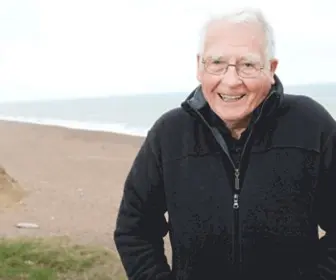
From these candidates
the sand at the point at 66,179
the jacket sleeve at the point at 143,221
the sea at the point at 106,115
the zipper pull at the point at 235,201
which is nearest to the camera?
the zipper pull at the point at 235,201

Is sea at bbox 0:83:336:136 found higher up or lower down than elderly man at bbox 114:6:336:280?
lower down

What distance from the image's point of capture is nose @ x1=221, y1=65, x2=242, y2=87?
99.1 inches

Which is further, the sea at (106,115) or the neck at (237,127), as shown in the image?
the sea at (106,115)

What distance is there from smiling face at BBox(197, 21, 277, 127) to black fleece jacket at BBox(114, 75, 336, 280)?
0.16 feet

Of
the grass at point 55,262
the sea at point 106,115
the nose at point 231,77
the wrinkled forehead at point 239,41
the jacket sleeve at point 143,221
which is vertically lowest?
the sea at point 106,115

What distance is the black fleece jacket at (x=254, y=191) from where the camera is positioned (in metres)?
2.52

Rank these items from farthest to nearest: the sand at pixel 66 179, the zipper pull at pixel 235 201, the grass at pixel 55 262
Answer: the sand at pixel 66 179 < the grass at pixel 55 262 < the zipper pull at pixel 235 201

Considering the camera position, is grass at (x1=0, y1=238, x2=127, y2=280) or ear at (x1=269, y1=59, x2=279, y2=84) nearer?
ear at (x1=269, y1=59, x2=279, y2=84)

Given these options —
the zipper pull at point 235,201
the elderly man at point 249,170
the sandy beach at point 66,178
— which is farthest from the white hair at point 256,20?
the sandy beach at point 66,178

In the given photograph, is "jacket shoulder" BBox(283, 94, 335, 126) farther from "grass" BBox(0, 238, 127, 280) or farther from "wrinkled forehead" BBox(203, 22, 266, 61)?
"grass" BBox(0, 238, 127, 280)

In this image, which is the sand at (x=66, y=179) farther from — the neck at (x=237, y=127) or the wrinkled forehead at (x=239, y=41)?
the wrinkled forehead at (x=239, y=41)

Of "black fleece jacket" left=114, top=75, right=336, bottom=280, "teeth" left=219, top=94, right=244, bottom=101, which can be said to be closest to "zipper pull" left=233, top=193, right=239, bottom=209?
"black fleece jacket" left=114, top=75, right=336, bottom=280

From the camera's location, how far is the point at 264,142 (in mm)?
2545

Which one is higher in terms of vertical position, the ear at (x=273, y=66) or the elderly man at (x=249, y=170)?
the ear at (x=273, y=66)
